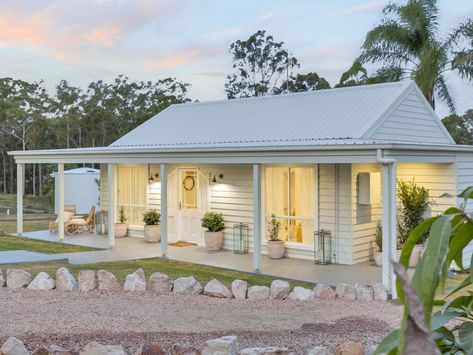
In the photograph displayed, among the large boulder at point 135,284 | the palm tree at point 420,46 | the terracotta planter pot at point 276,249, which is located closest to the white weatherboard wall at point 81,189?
the palm tree at point 420,46

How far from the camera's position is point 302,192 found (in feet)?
41.9

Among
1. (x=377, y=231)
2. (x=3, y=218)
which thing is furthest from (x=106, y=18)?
(x=377, y=231)

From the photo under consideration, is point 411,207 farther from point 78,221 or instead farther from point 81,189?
point 81,189

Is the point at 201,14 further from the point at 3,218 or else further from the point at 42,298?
the point at 42,298

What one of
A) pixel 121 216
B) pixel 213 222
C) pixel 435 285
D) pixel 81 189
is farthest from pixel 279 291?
pixel 81 189

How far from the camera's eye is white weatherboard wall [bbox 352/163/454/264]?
11992 millimetres

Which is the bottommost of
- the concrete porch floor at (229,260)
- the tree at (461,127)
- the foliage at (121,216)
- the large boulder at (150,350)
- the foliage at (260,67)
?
the concrete porch floor at (229,260)

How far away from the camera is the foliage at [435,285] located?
0.47 meters

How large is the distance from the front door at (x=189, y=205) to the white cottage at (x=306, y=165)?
0.03 metres

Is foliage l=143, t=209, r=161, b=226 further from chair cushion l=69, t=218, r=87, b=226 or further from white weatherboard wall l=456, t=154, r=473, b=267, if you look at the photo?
white weatherboard wall l=456, t=154, r=473, b=267

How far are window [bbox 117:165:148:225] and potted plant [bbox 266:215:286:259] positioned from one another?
4.88 m

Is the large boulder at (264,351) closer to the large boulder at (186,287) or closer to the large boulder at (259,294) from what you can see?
the large boulder at (259,294)

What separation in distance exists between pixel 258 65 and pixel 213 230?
25.3 metres

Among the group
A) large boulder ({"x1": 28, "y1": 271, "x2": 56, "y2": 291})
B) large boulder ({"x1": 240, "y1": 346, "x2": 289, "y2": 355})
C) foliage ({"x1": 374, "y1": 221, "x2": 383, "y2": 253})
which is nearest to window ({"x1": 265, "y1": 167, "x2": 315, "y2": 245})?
foliage ({"x1": 374, "y1": 221, "x2": 383, "y2": 253})
